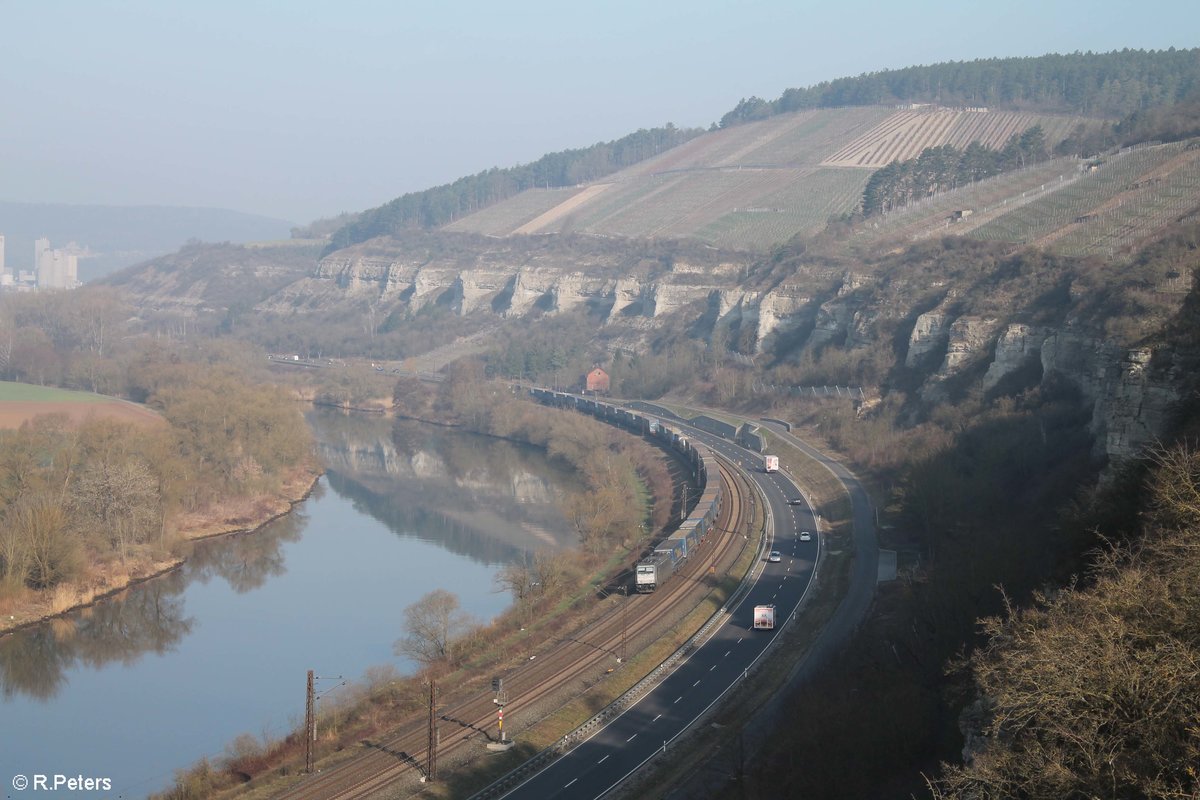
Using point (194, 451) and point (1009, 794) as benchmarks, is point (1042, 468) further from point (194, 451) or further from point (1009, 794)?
point (194, 451)

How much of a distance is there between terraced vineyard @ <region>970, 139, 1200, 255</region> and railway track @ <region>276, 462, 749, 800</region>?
24954 millimetres

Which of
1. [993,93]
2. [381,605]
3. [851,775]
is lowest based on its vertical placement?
[381,605]

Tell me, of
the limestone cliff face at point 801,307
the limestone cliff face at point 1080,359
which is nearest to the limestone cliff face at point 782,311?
the limestone cliff face at point 801,307

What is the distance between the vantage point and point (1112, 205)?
5000 centimetres

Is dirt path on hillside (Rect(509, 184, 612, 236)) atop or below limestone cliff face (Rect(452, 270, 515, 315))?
atop

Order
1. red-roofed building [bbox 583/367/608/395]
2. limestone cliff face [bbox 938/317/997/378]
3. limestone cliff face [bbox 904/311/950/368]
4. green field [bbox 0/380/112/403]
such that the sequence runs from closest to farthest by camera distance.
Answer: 1. limestone cliff face [bbox 938/317/997/378]
2. limestone cliff face [bbox 904/311/950/368]
3. green field [bbox 0/380/112/403]
4. red-roofed building [bbox 583/367/608/395]

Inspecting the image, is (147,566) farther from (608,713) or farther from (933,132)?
(933,132)

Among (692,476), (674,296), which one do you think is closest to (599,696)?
(692,476)

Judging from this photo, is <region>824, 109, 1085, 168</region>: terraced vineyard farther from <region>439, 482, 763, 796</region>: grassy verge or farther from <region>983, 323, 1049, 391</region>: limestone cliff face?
<region>439, 482, 763, 796</region>: grassy verge

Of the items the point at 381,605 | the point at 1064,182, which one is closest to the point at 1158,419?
the point at 381,605

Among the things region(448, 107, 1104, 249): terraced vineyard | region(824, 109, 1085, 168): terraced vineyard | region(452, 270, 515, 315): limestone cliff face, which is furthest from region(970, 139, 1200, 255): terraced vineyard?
region(452, 270, 515, 315): limestone cliff face

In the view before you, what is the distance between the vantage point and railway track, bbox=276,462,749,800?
17.9 m

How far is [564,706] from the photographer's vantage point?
2075 centimetres

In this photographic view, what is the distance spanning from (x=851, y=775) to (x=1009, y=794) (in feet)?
20.9
